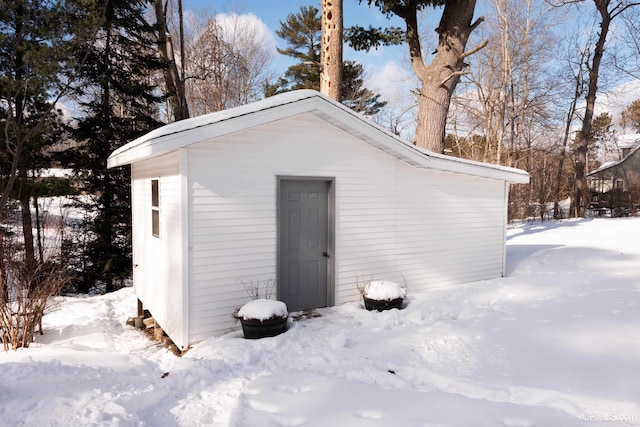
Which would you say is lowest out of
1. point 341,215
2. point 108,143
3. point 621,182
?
point 341,215

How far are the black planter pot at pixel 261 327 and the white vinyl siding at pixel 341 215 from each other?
48 cm

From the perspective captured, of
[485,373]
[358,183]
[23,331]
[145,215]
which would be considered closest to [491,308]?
[485,373]

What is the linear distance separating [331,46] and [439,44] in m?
2.79

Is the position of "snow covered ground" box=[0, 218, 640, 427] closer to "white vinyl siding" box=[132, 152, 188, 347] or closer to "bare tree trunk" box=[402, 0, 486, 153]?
"white vinyl siding" box=[132, 152, 188, 347]

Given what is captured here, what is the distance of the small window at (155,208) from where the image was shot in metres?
5.48

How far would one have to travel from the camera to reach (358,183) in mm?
5840

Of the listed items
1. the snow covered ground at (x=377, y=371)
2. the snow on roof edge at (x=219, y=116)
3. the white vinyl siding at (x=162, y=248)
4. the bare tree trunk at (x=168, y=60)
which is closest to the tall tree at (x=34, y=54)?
the white vinyl siding at (x=162, y=248)

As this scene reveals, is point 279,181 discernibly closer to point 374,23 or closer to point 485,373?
point 485,373

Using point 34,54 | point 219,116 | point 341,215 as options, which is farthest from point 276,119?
point 34,54

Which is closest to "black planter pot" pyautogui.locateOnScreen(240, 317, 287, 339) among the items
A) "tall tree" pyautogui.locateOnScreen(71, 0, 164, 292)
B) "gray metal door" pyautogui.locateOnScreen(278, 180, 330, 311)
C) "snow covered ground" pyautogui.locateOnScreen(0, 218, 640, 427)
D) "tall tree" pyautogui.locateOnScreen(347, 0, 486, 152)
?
"snow covered ground" pyautogui.locateOnScreen(0, 218, 640, 427)

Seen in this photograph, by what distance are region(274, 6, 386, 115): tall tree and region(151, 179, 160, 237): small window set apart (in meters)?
12.9

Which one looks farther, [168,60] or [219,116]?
[168,60]

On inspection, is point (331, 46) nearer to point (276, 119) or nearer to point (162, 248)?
point (276, 119)

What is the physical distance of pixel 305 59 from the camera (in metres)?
18.0
